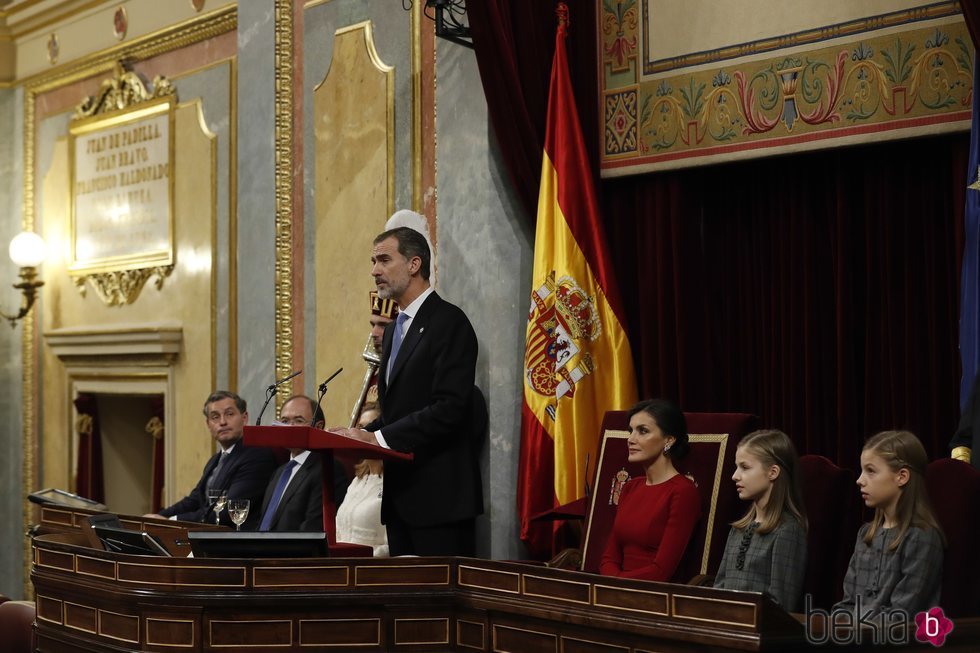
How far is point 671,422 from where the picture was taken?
15.0ft

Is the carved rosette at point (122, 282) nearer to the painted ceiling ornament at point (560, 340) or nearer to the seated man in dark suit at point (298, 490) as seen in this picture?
the seated man in dark suit at point (298, 490)

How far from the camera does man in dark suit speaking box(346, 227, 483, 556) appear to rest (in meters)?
5.07

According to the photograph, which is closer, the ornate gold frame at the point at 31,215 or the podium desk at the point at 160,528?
the podium desk at the point at 160,528

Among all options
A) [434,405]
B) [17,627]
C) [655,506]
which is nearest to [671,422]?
[655,506]

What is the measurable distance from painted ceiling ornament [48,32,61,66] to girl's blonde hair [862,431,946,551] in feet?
26.7

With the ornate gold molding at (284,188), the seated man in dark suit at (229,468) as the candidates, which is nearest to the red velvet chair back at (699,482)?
the seated man in dark suit at (229,468)

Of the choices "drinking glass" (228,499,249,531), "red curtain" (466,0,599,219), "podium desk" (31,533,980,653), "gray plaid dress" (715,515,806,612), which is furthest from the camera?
"red curtain" (466,0,599,219)

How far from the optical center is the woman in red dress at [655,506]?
4461 millimetres

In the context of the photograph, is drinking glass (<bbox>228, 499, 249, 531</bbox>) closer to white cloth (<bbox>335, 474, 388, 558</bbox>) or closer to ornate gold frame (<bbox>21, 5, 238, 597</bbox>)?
white cloth (<bbox>335, 474, 388, 558</bbox>)

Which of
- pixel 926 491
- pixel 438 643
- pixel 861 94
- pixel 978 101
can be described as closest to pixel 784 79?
pixel 861 94

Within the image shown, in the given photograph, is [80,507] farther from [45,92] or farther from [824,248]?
[45,92]

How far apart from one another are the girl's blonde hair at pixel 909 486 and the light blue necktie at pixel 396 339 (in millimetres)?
1974

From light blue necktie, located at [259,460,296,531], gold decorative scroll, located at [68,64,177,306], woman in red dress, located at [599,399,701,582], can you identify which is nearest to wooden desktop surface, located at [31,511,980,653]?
woman in red dress, located at [599,399,701,582]

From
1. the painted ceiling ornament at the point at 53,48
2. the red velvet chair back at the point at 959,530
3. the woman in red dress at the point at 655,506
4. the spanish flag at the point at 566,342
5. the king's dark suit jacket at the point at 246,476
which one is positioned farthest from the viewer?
the painted ceiling ornament at the point at 53,48
